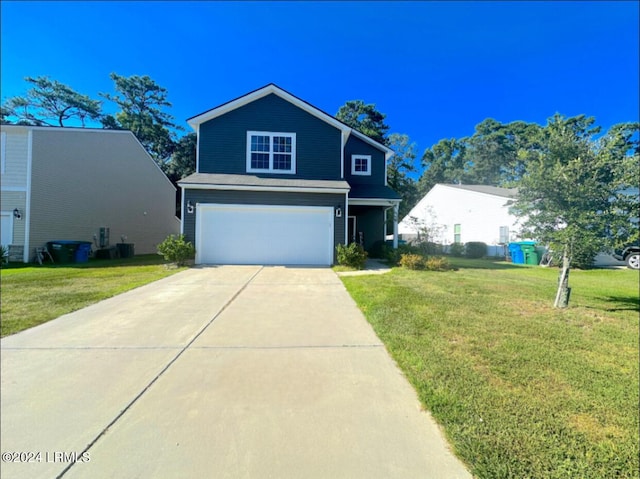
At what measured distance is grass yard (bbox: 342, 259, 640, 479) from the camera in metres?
2.09

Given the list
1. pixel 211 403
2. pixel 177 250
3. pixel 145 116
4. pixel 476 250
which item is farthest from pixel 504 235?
pixel 145 116

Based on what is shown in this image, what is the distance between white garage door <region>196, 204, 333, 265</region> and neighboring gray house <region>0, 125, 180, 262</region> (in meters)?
8.14

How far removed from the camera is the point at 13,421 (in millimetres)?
2510

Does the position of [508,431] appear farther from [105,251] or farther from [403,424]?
[105,251]

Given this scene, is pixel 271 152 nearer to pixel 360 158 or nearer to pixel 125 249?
pixel 360 158

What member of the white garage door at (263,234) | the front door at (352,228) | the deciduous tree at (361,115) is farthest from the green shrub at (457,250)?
the deciduous tree at (361,115)

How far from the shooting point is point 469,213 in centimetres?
1998

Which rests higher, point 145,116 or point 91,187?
point 145,116

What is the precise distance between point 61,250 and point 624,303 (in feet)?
63.7

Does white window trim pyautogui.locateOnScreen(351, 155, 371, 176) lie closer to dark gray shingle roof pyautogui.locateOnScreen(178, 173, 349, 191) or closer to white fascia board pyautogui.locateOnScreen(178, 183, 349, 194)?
dark gray shingle roof pyautogui.locateOnScreen(178, 173, 349, 191)

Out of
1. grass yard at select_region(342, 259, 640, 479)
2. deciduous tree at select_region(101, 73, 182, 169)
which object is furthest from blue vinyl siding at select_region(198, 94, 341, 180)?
deciduous tree at select_region(101, 73, 182, 169)

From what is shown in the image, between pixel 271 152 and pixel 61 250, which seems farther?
pixel 61 250

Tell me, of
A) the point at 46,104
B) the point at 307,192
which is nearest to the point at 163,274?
the point at 307,192

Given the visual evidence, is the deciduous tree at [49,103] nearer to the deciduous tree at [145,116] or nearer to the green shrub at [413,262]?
the deciduous tree at [145,116]
